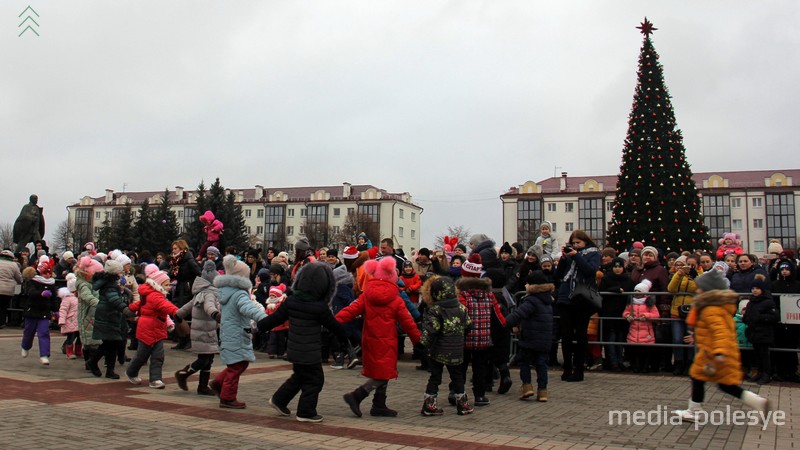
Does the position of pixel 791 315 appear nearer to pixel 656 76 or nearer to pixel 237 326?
pixel 237 326

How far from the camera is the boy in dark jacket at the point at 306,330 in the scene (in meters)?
7.02

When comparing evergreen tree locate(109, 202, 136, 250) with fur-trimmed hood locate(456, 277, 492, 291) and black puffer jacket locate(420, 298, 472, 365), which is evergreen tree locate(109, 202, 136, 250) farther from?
black puffer jacket locate(420, 298, 472, 365)

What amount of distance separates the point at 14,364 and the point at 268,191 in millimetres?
113735

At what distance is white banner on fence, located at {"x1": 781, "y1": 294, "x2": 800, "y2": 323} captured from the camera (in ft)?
32.2

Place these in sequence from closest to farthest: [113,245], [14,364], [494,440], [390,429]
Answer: [494,440] < [390,429] < [14,364] < [113,245]

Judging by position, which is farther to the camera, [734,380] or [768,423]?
[768,423]

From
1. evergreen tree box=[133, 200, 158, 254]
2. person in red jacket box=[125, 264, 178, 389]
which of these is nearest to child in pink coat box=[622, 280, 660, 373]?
person in red jacket box=[125, 264, 178, 389]

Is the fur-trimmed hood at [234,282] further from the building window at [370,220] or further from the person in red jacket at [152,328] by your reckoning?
the building window at [370,220]

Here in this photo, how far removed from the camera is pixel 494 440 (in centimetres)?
623

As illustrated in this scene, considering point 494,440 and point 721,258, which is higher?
point 721,258

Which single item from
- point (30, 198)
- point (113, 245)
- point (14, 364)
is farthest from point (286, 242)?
point (14, 364)

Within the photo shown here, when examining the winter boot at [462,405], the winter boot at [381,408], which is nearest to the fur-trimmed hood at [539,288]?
the winter boot at [462,405]

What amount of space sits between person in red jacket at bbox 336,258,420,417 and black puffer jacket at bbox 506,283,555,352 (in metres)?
1.78

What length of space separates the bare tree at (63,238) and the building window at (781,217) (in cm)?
10519
